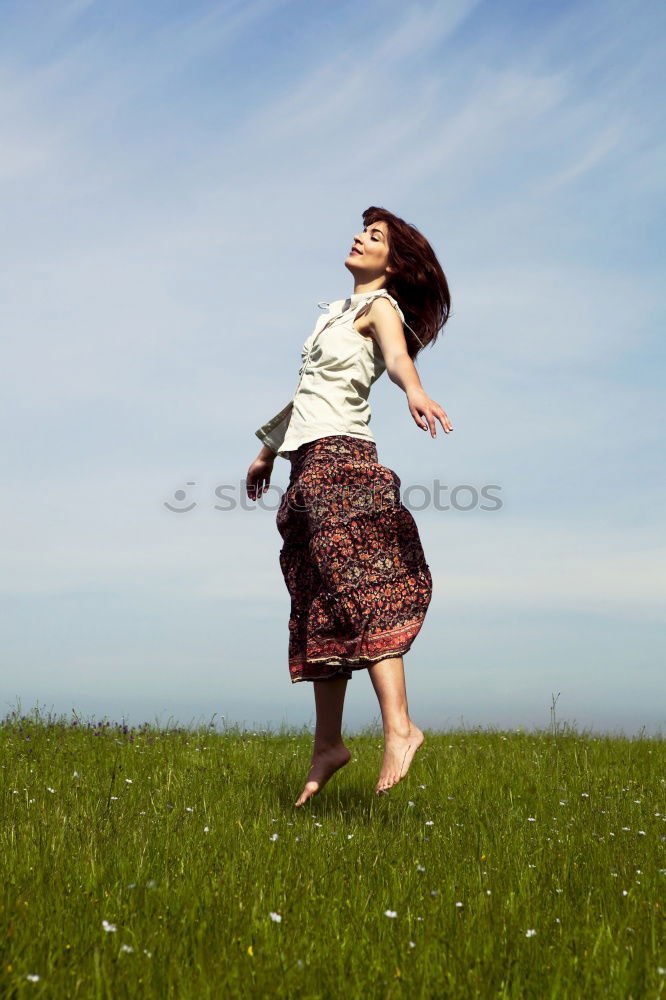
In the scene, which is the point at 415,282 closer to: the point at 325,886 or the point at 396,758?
the point at 396,758

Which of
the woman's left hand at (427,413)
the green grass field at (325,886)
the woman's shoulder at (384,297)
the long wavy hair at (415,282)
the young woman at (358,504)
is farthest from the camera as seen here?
the long wavy hair at (415,282)

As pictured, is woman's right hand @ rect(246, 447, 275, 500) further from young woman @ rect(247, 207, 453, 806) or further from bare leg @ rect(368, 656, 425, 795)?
bare leg @ rect(368, 656, 425, 795)

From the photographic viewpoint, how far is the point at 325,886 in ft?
12.4

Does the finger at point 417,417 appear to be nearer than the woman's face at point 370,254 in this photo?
Yes

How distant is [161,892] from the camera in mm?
3508

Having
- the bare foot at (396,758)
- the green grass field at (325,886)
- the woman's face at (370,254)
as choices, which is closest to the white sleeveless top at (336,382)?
the woman's face at (370,254)

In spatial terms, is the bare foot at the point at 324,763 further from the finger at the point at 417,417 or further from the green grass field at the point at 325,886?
the finger at the point at 417,417

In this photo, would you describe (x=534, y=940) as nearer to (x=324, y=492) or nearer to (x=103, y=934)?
(x=103, y=934)

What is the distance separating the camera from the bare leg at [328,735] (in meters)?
5.46

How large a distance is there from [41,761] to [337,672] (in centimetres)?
314

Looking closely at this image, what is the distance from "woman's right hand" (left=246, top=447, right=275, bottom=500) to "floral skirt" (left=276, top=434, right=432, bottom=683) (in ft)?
2.19

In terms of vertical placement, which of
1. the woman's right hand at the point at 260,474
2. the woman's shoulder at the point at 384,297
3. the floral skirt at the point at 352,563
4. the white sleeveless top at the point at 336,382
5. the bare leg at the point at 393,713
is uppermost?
the woman's shoulder at the point at 384,297

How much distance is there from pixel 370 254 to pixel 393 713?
279cm

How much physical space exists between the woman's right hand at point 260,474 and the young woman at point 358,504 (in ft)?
0.55
